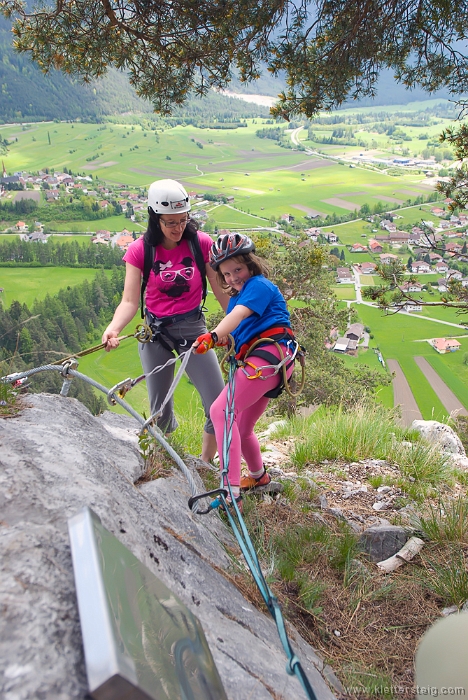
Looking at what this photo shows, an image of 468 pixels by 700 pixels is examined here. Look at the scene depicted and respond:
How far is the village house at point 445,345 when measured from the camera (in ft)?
178

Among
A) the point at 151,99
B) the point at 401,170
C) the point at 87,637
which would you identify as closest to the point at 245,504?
the point at 87,637

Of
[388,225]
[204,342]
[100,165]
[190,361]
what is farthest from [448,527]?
[100,165]

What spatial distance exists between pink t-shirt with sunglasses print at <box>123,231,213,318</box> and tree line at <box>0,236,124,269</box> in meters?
70.0

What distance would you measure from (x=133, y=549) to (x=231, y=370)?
147 cm

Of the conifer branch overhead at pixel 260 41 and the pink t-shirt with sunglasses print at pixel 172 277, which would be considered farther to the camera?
the conifer branch overhead at pixel 260 41

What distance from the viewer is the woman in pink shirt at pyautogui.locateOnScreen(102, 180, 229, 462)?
127 inches

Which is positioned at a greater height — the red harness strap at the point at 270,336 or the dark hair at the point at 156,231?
the dark hair at the point at 156,231

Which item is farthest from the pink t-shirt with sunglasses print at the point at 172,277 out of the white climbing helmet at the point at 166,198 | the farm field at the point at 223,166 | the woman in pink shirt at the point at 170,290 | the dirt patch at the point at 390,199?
the dirt patch at the point at 390,199

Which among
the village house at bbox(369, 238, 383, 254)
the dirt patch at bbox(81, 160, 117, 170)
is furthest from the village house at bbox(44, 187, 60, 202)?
the village house at bbox(369, 238, 383, 254)

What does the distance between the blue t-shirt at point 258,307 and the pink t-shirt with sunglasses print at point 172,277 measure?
48cm

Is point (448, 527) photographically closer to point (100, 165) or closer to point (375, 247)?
point (375, 247)

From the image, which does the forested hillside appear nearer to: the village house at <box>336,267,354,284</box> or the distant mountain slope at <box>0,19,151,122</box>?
the distant mountain slope at <box>0,19,151,122</box>

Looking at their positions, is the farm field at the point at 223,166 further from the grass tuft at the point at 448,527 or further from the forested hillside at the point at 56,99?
the grass tuft at the point at 448,527

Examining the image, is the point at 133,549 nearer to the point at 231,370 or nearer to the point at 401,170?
the point at 231,370
